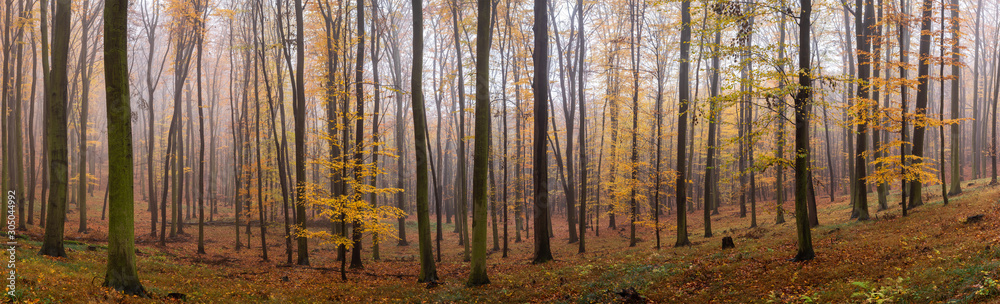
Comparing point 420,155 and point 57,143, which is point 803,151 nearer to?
point 420,155

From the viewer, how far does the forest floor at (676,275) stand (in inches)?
254

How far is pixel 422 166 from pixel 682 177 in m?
9.82

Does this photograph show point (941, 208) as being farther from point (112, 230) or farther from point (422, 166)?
point (112, 230)

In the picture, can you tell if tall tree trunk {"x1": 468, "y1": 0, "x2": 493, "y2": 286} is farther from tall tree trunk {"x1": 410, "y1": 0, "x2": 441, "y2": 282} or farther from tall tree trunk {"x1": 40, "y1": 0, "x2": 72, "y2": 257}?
tall tree trunk {"x1": 40, "y1": 0, "x2": 72, "y2": 257}

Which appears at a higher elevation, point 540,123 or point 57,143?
point 540,123

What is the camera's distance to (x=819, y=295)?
684cm

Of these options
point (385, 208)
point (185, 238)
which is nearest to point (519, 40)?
point (385, 208)

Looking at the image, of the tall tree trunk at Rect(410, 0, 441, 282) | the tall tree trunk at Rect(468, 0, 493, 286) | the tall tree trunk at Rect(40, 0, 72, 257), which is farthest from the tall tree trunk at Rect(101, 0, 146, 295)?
the tall tree trunk at Rect(468, 0, 493, 286)

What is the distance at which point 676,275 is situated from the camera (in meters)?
9.92

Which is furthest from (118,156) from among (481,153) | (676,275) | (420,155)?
(676,275)

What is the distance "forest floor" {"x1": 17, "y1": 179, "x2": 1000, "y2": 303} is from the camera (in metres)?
6.45

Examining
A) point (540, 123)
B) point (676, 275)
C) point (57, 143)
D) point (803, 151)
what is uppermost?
point (540, 123)

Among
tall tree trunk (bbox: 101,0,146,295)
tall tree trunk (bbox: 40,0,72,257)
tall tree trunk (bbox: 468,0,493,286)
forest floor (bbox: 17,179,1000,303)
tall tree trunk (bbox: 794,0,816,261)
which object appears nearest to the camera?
forest floor (bbox: 17,179,1000,303)

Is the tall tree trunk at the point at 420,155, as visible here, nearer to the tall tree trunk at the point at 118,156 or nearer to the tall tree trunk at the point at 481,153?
the tall tree trunk at the point at 481,153
